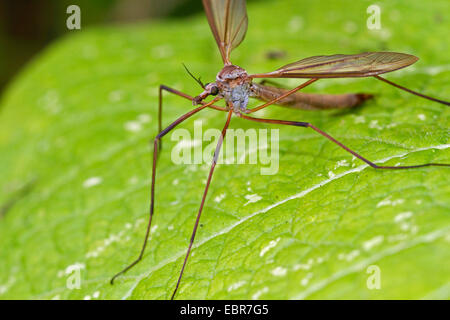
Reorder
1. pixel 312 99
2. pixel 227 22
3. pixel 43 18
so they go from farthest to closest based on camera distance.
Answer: pixel 43 18 → pixel 227 22 → pixel 312 99

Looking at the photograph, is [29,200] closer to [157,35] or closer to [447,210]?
[157,35]

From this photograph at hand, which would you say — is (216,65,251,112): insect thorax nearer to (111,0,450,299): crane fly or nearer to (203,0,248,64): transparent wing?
(111,0,450,299): crane fly

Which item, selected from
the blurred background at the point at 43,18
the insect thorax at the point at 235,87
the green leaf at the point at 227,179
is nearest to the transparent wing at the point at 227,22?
the insect thorax at the point at 235,87

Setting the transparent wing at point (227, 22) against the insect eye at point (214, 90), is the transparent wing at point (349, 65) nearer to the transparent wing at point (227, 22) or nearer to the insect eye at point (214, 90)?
the insect eye at point (214, 90)

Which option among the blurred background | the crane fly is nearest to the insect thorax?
the crane fly

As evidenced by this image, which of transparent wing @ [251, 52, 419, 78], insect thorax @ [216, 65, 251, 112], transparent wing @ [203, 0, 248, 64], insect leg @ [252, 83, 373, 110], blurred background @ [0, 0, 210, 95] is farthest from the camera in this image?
blurred background @ [0, 0, 210, 95]

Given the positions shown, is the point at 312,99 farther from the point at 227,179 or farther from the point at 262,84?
the point at 227,179

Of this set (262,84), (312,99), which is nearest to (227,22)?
(262,84)
